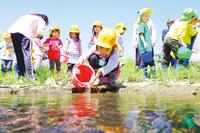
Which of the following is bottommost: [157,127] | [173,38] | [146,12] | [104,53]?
[157,127]

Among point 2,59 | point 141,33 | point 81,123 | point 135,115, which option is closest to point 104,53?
point 141,33

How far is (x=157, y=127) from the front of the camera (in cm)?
253

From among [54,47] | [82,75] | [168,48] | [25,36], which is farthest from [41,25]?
[168,48]

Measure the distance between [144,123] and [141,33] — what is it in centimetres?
563

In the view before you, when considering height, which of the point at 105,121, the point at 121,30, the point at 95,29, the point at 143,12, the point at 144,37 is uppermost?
the point at 121,30

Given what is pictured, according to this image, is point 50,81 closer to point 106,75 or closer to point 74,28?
point 106,75

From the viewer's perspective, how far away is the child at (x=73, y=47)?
9.27 metres

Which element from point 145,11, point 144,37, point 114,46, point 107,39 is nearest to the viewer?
point 107,39

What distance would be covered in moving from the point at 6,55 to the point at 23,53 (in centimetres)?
436

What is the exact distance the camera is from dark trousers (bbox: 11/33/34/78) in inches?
294

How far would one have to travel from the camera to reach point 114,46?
244 inches

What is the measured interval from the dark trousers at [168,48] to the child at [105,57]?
6.45 ft

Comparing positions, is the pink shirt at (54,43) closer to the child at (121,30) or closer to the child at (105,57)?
the child at (121,30)

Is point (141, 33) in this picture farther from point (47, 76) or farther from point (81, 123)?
point (81, 123)
